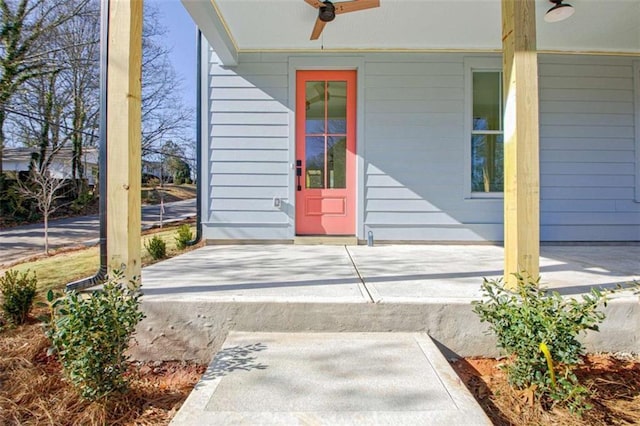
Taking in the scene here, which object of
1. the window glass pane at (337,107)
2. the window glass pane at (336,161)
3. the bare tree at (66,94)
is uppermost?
the bare tree at (66,94)

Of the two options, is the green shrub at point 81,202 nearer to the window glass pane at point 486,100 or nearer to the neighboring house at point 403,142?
the neighboring house at point 403,142

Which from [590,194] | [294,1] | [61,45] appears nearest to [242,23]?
[294,1]

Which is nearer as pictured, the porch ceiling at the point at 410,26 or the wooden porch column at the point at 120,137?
the wooden porch column at the point at 120,137

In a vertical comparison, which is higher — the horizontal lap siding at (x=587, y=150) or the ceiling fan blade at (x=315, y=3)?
the ceiling fan blade at (x=315, y=3)

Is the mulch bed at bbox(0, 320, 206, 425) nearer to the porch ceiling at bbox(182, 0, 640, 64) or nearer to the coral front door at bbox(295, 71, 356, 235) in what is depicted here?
the coral front door at bbox(295, 71, 356, 235)

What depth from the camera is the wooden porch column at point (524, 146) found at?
6.79 ft

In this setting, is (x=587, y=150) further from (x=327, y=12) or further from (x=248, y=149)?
(x=248, y=149)

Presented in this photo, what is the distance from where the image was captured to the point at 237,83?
14.7ft

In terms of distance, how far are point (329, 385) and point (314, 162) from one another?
334 cm

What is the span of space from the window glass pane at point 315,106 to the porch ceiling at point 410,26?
1.46 ft

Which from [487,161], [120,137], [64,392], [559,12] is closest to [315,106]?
[487,161]

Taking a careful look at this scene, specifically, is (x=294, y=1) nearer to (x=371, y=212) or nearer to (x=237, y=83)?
(x=237, y=83)

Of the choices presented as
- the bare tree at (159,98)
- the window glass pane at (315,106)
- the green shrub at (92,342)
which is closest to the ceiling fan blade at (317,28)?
the window glass pane at (315,106)

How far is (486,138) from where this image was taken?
14.9 feet
